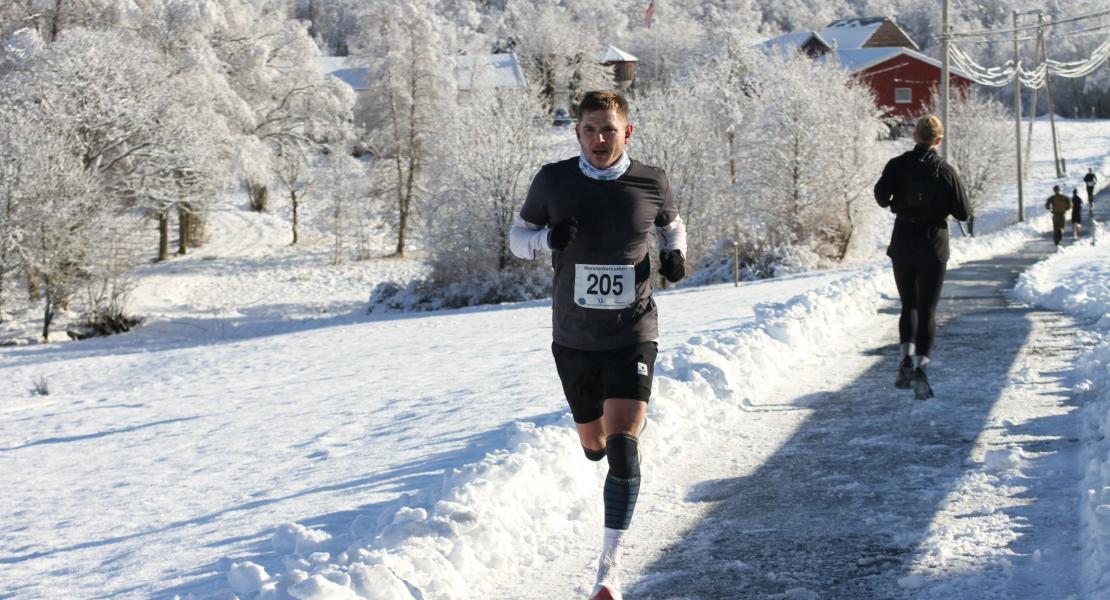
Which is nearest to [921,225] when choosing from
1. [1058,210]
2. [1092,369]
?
[1092,369]

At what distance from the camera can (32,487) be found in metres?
8.90

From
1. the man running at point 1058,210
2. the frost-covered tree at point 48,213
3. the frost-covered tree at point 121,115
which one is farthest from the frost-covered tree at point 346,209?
the man running at point 1058,210

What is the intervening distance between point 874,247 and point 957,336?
38.1 m

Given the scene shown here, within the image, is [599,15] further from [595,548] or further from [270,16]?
[595,548]

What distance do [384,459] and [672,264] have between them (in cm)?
A: 352

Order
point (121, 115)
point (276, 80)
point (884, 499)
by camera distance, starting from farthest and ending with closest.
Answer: point (276, 80), point (121, 115), point (884, 499)

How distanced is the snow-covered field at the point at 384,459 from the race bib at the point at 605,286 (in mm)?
1255

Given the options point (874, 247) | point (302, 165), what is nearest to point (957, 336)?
point (874, 247)

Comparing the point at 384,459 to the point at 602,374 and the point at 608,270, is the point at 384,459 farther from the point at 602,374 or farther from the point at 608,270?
the point at 608,270

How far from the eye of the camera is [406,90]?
5234cm

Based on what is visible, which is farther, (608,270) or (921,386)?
(921,386)

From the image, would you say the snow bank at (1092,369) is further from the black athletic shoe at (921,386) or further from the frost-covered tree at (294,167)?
the frost-covered tree at (294,167)

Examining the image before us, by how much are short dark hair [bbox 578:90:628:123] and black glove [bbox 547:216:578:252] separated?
485 millimetres

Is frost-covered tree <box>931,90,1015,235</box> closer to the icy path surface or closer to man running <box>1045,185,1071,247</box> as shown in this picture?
man running <box>1045,185,1071,247</box>
